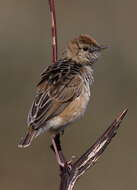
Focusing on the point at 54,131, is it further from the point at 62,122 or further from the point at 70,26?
the point at 70,26

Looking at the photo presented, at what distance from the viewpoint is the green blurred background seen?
1091 centimetres

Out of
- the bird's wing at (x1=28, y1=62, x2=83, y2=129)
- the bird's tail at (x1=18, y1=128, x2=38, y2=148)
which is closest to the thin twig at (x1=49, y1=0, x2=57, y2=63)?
the bird's wing at (x1=28, y1=62, x2=83, y2=129)

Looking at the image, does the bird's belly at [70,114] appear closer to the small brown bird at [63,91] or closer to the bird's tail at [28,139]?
the small brown bird at [63,91]

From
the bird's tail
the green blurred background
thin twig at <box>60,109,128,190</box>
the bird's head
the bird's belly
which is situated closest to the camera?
thin twig at <box>60,109,128,190</box>

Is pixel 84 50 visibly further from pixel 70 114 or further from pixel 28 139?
pixel 28 139

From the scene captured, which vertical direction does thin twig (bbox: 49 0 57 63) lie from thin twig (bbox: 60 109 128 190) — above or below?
above

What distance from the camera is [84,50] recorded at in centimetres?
633

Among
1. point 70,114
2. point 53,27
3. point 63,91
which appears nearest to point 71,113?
point 70,114

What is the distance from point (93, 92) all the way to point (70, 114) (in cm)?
707

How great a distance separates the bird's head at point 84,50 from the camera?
6.17 m

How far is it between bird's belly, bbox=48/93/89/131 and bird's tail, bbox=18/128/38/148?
0.67 feet

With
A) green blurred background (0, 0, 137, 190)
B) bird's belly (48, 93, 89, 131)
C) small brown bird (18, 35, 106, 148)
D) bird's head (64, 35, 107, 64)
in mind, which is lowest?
green blurred background (0, 0, 137, 190)

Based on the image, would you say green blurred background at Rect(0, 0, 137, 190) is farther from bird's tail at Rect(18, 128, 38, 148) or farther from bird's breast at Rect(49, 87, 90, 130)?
bird's tail at Rect(18, 128, 38, 148)

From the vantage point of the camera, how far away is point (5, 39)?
49.8 ft
